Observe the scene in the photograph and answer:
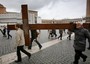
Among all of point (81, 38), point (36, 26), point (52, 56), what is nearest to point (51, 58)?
point (52, 56)

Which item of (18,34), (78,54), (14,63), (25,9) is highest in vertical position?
(25,9)

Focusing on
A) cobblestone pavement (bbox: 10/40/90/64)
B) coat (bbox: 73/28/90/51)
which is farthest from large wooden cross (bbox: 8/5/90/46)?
cobblestone pavement (bbox: 10/40/90/64)

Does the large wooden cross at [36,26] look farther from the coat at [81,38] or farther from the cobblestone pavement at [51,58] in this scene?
the cobblestone pavement at [51,58]

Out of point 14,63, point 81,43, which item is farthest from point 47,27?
point 14,63

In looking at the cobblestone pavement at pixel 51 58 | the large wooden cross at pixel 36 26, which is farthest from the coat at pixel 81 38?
the cobblestone pavement at pixel 51 58

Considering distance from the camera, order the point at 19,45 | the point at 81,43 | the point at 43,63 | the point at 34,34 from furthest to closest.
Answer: the point at 34,34 → the point at 19,45 → the point at 43,63 → the point at 81,43

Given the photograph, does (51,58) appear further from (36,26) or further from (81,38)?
(36,26)

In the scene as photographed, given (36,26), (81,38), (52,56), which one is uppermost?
(36,26)

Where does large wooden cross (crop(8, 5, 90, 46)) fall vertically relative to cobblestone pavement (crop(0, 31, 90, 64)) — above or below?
above

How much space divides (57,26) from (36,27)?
2.12 ft

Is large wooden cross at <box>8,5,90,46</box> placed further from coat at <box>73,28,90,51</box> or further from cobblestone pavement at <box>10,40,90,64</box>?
cobblestone pavement at <box>10,40,90,64</box>

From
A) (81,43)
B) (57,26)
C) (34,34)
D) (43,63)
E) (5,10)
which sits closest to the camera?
(57,26)

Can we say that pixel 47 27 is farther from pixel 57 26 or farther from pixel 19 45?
pixel 19 45

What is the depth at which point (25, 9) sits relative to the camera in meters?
6.20
